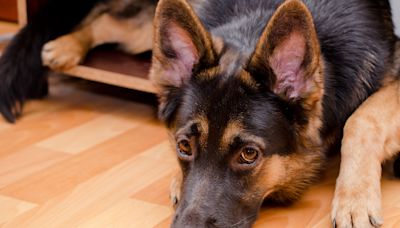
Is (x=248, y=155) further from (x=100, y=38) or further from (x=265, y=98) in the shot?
(x=100, y=38)

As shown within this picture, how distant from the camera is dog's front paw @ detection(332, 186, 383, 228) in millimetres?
2152

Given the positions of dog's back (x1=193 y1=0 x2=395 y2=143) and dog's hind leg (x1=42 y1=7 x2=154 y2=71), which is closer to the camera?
dog's back (x1=193 y1=0 x2=395 y2=143)

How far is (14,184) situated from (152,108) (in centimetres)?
110

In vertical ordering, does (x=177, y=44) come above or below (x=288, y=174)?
above

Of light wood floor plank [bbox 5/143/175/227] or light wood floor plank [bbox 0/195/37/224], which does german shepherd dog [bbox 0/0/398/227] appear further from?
light wood floor plank [bbox 0/195/37/224]

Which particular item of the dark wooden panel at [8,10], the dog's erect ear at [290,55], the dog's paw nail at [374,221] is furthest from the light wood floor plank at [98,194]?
the dark wooden panel at [8,10]

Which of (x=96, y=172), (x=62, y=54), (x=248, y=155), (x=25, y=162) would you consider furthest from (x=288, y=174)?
(x=62, y=54)

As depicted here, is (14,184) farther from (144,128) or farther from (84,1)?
(84,1)

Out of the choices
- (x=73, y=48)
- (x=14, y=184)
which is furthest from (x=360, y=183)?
(x=73, y=48)

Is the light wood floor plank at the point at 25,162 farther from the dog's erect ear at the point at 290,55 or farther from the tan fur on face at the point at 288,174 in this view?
the dog's erect ear at the point at 290,55

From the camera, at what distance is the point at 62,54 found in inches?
134

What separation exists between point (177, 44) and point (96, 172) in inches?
28.2

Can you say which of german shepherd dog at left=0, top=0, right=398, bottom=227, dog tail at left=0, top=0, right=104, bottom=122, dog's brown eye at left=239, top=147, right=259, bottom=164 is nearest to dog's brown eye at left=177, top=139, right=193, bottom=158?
german shepherd dog at left=0, top=0, right=398, bottom=227

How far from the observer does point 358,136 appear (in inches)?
94.8
